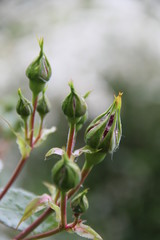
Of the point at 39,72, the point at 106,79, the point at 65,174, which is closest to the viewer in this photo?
the point at 65,174

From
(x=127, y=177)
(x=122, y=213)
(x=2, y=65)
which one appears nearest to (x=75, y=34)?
(x=2, y=65)

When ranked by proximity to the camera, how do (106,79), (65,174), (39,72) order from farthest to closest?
(106,79) < (39,72) < (65,174)

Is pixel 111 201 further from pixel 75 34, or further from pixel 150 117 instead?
pixel 75 34

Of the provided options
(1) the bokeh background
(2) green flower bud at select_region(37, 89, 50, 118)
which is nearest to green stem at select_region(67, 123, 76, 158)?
(2) green flower bud at select_region(37, 89, 50, 118)

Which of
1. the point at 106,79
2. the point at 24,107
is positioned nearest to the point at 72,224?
the point at 24,107

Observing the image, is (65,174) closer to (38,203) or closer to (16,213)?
(38,203)

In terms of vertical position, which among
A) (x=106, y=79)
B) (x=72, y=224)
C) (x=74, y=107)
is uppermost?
(x=106, y=79)

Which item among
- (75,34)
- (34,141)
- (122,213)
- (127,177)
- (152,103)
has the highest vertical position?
(75,34)
